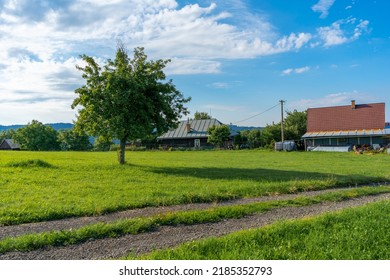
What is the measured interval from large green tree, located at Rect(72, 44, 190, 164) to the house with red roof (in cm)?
3477

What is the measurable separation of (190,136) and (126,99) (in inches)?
1975

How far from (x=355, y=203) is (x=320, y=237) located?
5107 mm

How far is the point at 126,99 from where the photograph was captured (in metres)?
19.1

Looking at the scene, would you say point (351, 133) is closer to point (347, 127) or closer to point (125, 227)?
point (347, 127)

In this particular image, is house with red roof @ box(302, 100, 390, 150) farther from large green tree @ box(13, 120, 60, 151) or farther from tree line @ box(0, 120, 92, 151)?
large green tree @ box(13, 120, 60, 151)

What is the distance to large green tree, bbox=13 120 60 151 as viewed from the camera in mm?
91875

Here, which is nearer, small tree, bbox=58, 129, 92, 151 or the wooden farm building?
small tree, bbox=58, 129, 92, 151

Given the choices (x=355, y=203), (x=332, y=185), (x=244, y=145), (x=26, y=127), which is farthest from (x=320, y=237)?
(x=26, y=127)

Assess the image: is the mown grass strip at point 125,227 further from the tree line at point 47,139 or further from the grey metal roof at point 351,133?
the tree line at point 47,139

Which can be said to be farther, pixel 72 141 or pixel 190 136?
pixel 72 141

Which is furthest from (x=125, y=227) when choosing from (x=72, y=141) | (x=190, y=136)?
(x=72, y=141)

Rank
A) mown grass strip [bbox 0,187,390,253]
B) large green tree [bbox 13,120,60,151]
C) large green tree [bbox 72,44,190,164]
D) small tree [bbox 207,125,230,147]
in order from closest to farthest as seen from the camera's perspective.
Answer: mown grass strip [bbox 0,187,390,253]
large green tree [bbox 72,44,190,164]
small tree [bbox 207,125,230,147]
large green tree [bbox 13,120,60,151]

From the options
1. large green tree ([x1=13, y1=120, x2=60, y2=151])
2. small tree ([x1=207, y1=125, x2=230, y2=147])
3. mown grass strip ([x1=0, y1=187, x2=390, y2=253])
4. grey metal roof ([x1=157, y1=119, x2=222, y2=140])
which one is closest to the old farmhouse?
grey metal roof ([x1=157, y1=119, x2=222, y2=140])

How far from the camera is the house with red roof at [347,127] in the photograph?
47.3 metres
